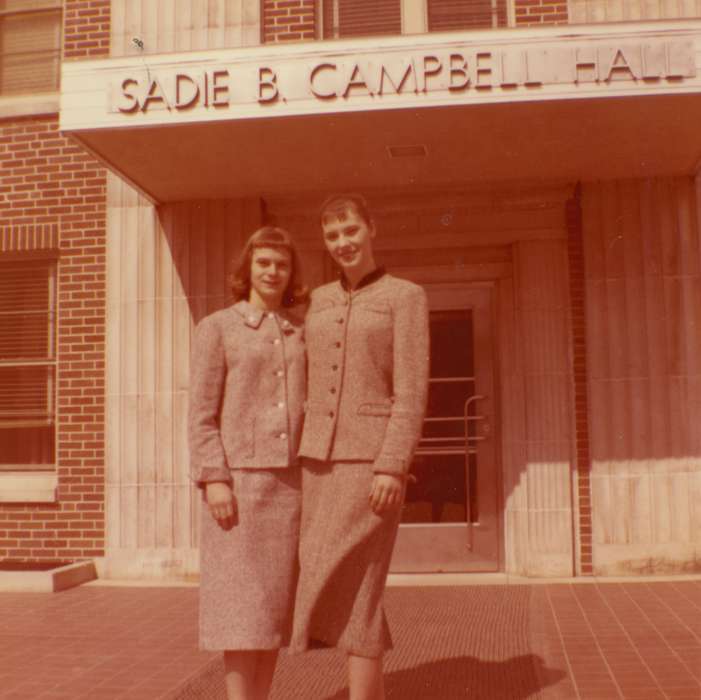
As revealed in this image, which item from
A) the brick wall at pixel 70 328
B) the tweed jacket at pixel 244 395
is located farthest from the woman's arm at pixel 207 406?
the brick wall at pixel 70 328

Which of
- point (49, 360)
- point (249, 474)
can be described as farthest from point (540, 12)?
point (249, 474)

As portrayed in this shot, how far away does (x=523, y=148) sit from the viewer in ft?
21.2

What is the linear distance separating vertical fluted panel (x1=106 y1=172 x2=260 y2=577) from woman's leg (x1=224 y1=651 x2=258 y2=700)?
13.2 feet

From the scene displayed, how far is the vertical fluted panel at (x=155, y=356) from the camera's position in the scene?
24.0ft

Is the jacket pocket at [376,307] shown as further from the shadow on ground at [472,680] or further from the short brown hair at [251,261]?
the shadow on ground at [472,680]

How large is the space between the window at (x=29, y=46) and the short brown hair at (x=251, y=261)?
552cm

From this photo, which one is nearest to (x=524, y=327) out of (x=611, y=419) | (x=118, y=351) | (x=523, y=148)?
(x=611, y=419)

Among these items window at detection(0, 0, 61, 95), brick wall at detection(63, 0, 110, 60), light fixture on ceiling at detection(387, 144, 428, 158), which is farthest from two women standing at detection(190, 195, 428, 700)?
A: window at detection(0, 0, 61, 95)

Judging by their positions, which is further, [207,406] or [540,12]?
[540,12]

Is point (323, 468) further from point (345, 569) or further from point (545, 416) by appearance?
point (545, 416)

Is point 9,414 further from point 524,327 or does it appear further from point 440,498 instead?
point 524,327

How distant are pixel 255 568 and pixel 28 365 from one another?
533 cm

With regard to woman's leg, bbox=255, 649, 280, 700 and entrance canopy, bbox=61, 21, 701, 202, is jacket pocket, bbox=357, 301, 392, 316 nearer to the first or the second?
woman's leg, bbox=255, 649, 280, 700

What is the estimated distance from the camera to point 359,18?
7.75 metres
